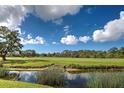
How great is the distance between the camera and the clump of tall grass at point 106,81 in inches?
281

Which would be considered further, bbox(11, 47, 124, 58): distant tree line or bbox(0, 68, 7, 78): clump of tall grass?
bbox(0, 68, 7, 78): clump of tall grass

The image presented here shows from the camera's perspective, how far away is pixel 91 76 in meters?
7.29

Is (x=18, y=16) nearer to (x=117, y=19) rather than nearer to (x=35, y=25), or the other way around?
(x=35, y=25)

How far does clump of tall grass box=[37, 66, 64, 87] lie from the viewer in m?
7.33

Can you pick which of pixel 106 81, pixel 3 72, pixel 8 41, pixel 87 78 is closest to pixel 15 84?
pixel 3 72

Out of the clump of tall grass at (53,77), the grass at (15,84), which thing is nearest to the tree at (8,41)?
the grass at (15,84)

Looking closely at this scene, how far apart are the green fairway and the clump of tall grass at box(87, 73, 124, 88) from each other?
0.81 feet

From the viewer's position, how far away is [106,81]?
→ 7227 millimetres

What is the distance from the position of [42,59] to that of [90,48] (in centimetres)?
105

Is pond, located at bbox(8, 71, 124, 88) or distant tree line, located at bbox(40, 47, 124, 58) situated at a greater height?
distant tree line, located at bbox(40, 47, 124, 58)

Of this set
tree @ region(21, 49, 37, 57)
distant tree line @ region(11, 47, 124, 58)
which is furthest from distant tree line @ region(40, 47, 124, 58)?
tree @ region(21, 49, 37, 57)

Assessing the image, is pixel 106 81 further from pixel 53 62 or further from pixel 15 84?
pixel 15 84

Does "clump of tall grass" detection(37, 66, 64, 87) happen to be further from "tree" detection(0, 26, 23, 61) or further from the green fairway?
"tree" detection(0, 26, 23, 61)
